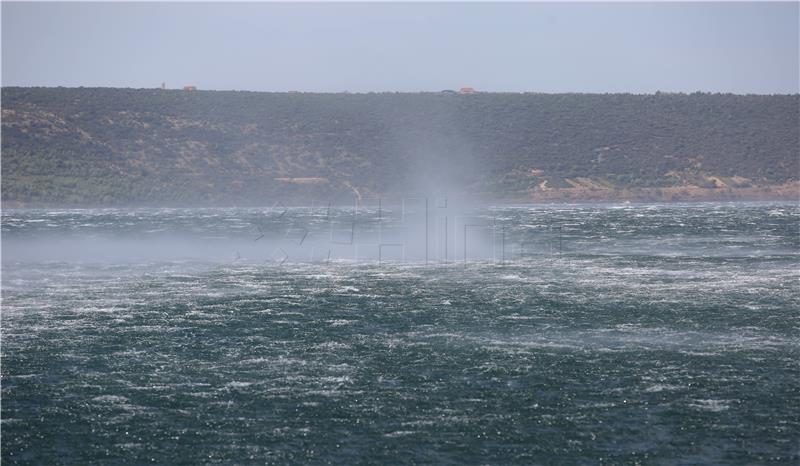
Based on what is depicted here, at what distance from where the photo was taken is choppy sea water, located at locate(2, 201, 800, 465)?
14.1m

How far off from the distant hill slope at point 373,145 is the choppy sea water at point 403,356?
164ft

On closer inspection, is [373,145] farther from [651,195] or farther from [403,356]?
[403,356]

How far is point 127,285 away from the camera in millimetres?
30969

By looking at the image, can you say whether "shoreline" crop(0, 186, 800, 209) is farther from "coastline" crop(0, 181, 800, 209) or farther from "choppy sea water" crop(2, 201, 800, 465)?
"choppy sea water" crop(2, 201, 800, 465)

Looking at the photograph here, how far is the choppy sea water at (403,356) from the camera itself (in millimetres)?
14062

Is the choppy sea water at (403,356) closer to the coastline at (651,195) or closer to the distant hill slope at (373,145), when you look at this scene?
the coastline at (651,195)

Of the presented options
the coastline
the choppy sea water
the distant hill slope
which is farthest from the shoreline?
the choppy sea water

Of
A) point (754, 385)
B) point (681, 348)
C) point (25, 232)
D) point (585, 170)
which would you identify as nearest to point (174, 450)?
point (754, 385)

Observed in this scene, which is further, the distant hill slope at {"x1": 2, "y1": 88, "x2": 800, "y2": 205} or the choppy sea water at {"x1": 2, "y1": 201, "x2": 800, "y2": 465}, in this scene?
the distant hill slope at {"x1": 2, "y1": 88, "x2": 800, "y2": 205}

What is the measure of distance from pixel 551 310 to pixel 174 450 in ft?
44.9

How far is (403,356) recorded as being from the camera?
19656 mm

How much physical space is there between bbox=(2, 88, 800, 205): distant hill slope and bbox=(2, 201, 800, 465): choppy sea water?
50058 millimetres

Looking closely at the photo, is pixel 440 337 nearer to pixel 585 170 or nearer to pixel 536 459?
pixel 536 459

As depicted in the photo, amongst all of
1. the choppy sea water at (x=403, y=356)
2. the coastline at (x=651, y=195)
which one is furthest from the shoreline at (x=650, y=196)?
the choppy sea water at (x=403, y=356)
